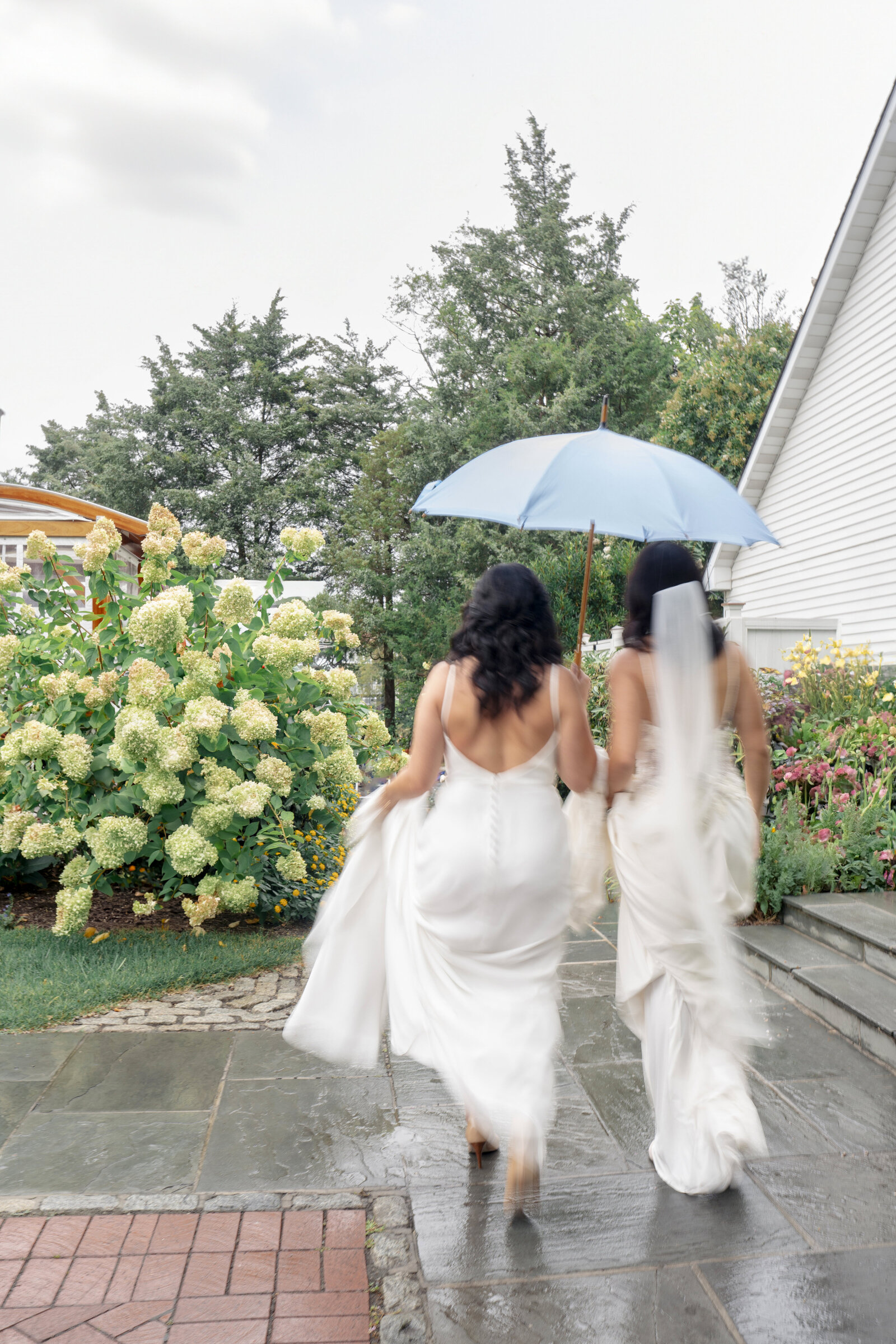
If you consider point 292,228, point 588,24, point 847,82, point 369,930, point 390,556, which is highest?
point 292,228

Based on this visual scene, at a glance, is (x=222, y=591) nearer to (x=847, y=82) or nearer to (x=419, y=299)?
(x=847, y=82)

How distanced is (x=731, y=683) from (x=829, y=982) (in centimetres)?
224

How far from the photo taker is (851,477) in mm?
11461

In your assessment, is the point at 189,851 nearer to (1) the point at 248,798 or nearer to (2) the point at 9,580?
(1) the point at 248,798

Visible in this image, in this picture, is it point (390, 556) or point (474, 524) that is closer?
point (474, 524)

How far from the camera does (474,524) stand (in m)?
24.6

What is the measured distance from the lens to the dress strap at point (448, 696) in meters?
2.69

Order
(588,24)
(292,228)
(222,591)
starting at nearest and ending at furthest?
1. (222,591)
2. (588,24)
3. (292,228)

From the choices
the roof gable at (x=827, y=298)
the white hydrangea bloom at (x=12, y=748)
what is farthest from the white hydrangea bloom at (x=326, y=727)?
the roof gable at (x=827, y=298)

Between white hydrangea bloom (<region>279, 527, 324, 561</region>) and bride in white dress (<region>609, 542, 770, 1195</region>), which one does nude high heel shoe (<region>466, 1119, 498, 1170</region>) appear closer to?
bride in white dress (<region>609, 542, 770, 1195</region>)

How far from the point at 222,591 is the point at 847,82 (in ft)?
58.2

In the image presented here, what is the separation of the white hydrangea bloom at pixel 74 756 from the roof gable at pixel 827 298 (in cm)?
836

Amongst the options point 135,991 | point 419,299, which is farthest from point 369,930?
point 419,299

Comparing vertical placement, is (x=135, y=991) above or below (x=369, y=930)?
below
